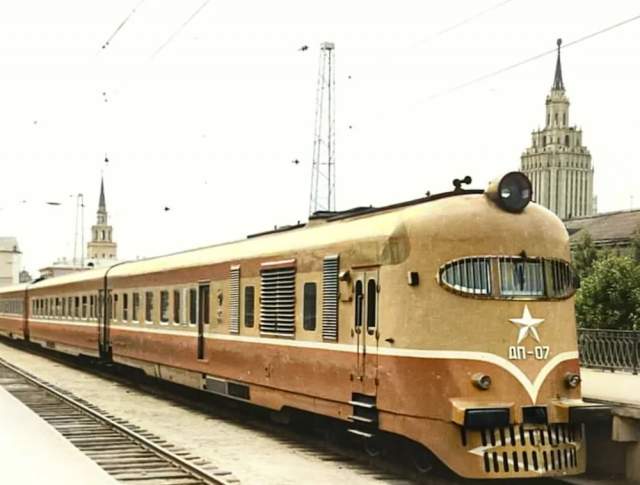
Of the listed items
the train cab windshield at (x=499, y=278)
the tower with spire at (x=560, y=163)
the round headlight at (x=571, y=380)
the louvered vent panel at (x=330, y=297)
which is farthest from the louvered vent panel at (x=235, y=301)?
the tower with spire at (x=560, y=163)

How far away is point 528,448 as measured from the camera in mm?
10523

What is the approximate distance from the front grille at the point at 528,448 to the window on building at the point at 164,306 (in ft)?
36.2

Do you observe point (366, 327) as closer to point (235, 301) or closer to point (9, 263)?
point (235, 301)

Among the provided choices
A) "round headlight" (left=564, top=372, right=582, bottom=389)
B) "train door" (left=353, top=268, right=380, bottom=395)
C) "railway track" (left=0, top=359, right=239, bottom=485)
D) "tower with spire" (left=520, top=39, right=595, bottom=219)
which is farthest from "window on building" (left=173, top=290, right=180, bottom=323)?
"tower with spire" (left=520, top=39, right=595, bottom=219)

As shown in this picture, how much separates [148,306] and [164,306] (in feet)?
4.90

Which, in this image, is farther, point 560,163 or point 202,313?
point 560,163

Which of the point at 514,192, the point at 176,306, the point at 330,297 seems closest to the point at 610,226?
the point at 176,306

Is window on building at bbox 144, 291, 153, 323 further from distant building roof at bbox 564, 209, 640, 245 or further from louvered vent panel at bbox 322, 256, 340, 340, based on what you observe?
distant building roof at bbox 564, 209, 640, 245

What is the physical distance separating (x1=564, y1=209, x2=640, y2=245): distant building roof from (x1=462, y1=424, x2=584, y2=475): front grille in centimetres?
4930

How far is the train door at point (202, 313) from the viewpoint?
17.8 meters

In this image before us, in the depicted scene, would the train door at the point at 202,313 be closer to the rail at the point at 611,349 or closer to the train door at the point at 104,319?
the rail at the point at 611,349

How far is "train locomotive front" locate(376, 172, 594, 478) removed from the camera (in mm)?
10445

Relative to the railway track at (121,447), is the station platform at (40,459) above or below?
above

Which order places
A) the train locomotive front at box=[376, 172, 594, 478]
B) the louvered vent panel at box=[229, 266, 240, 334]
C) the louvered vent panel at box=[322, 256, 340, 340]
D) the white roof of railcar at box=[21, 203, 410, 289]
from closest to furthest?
the train locomotive front at box=[376, 172, 594, 478] < the white roof of railcar at box=[21, 203, 410, 289] < the louvered vent panel at box=[322, 256, 340, 340] < the louvered vent panel at box=[229, 266, 240, 334]
